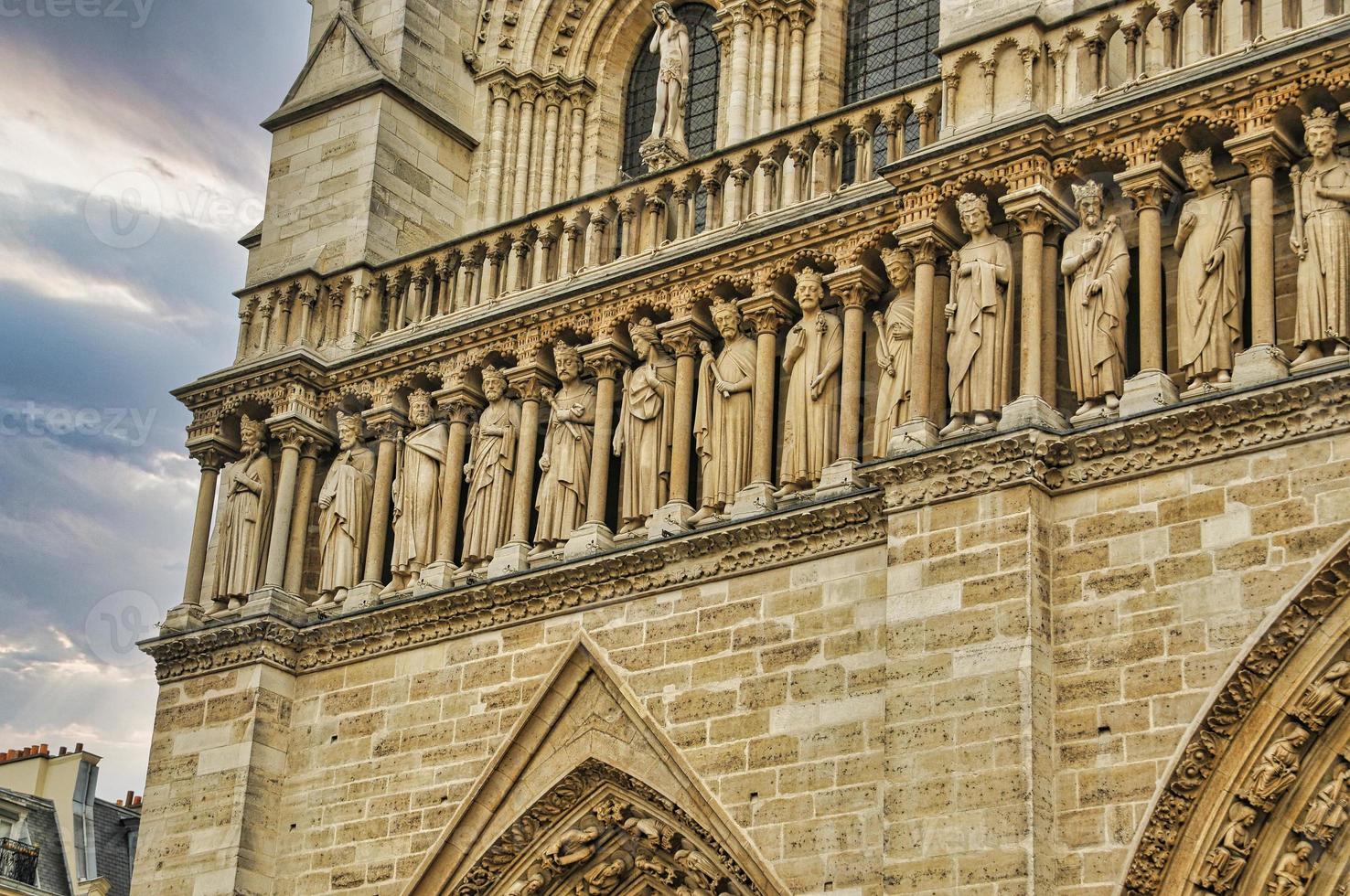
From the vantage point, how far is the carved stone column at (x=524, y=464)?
59.0 feet

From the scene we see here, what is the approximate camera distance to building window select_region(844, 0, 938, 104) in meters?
19.8

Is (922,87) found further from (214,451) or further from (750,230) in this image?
(214,451)

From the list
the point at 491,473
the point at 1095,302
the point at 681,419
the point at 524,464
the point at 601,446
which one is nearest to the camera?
the point at 1095,302

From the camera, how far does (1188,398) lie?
48.3 ft

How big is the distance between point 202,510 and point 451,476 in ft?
7.80

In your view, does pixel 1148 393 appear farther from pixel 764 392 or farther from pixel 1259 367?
pixel 764 392

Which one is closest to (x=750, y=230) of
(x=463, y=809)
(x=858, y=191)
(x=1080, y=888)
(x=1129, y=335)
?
(x=858, y=191)

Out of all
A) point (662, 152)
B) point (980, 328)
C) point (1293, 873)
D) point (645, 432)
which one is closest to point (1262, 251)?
point (980, 328)

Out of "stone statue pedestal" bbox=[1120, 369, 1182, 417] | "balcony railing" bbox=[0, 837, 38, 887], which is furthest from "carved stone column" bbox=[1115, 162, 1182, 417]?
"balcony railing" bbox=[0, 837, 38, 887]

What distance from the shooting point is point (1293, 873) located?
13648 mm

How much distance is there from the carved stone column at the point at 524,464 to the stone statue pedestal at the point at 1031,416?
4135 mm

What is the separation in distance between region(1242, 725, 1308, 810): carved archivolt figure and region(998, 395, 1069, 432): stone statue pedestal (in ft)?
7.93

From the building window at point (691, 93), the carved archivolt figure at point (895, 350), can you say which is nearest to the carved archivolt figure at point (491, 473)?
the carved archivolt figure at point (895, 350)

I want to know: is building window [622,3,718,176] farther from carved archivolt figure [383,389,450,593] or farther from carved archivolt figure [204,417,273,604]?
carved archivolt figure [204,417,273,604]
